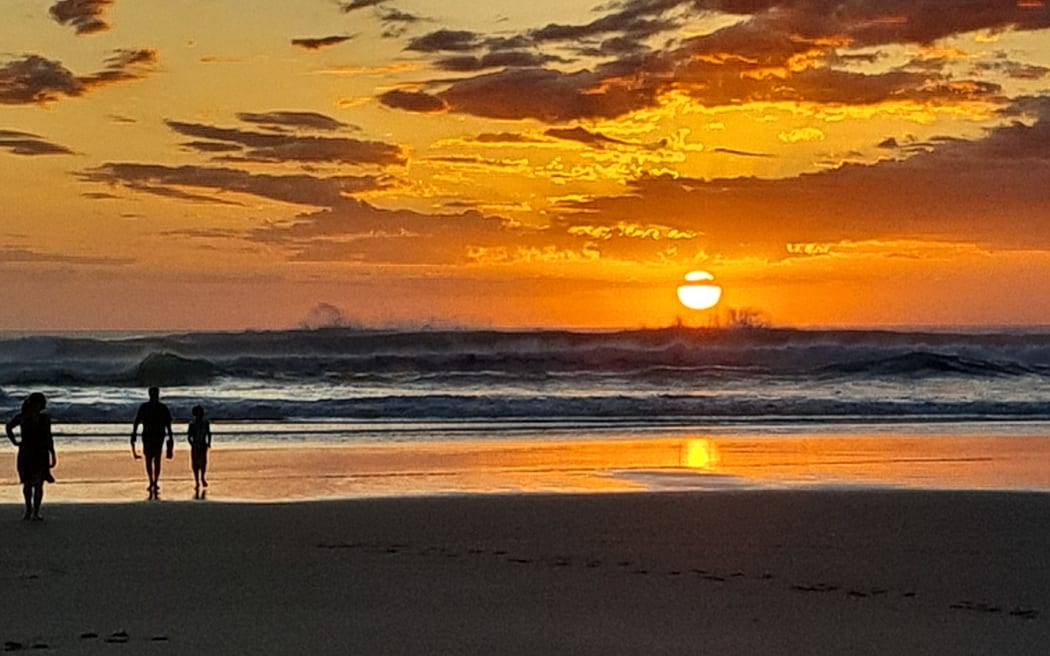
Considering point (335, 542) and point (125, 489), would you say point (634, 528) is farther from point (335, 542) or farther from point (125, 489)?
point (125, 489)

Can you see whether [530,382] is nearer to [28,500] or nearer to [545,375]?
[545,375]

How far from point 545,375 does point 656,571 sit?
4300 cm

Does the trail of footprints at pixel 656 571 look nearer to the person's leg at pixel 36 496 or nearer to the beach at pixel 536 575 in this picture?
the beach at pixel 536 575

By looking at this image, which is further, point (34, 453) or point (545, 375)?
point (545, 375)

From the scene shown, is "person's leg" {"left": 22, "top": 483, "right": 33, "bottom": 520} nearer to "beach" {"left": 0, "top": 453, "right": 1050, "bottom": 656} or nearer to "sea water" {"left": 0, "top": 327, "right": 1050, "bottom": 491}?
"beach" {"left": 0, "top": 453, "right": 1050, "bottom": 656}

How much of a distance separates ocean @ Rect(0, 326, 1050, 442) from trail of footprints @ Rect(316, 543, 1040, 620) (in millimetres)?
14556

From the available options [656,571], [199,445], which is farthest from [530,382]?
[656,571]

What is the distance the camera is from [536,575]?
35.8ft

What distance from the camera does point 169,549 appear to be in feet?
40.6

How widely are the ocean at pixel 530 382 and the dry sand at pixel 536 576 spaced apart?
12.8 meters

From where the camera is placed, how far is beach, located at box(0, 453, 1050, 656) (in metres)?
8.44

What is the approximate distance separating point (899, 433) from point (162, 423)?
17.2 meters

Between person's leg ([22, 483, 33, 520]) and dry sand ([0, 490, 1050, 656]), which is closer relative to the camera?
dry sand ([0, 490, 1050, 656])

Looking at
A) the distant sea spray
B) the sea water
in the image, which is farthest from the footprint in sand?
the distant sea spray
